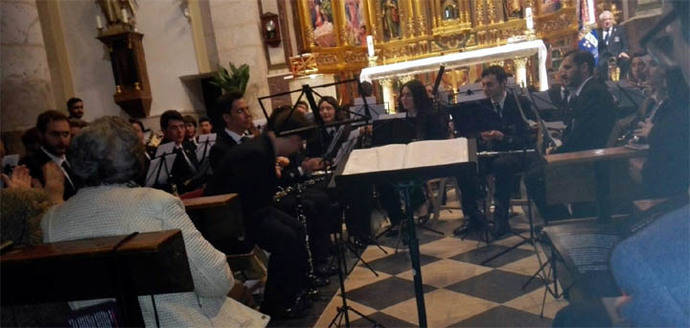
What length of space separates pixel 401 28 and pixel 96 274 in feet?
32.5

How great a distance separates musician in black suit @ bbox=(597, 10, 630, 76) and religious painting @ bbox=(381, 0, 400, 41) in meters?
3.88

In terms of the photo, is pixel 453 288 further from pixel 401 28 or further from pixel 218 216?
pixel 401 28

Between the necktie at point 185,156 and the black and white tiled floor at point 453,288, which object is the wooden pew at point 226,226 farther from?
the necktie at point 185,156

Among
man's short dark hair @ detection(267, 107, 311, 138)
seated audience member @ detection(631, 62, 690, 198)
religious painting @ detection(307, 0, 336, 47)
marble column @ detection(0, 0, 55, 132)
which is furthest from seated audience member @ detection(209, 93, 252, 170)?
religious painting @ detection(307, 0, 336, 47)

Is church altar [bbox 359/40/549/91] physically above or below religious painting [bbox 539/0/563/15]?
below

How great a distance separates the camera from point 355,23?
1089 cm

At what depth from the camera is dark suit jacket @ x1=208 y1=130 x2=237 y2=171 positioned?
3.96 meters

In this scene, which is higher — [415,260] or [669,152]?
[669,152]

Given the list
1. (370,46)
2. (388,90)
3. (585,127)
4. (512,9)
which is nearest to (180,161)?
(585,127)

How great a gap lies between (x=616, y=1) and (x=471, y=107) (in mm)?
5009

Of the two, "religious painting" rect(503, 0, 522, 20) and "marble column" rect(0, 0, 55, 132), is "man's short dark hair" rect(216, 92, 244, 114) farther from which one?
"religious painting" rect(503, 0, 522, 20)

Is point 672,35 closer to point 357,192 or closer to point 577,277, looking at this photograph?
point 577,277

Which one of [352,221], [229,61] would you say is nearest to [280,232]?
[352,221]

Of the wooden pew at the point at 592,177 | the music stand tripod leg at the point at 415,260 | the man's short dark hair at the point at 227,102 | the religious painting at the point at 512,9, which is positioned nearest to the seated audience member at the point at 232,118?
the man's short dark hair at the point at 227,102
